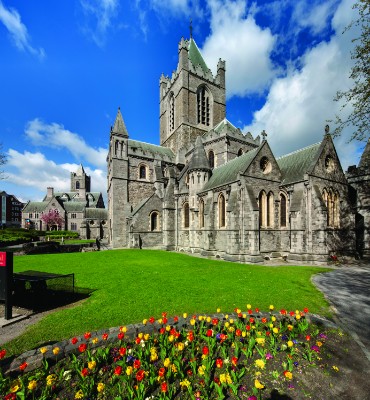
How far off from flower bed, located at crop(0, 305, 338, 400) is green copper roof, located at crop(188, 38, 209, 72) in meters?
44.2

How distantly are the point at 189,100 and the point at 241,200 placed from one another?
2592 centimetres

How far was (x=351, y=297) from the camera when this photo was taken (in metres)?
8.21

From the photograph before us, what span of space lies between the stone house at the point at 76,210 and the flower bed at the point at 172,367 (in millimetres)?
53986

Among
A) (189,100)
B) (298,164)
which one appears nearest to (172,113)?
(189,100)

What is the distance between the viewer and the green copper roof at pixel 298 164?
18.6 meters

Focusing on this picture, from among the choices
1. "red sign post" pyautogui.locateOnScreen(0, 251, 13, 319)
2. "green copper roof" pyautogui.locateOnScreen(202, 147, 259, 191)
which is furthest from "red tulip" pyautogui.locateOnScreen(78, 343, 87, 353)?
"green copper roof" pyautogui.locateOnScreen(202, 147, 259, 191)

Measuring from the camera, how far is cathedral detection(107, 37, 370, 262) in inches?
687

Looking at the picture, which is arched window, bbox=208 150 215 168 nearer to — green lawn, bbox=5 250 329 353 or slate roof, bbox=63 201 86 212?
green lawn, bbox=5 250 329 353

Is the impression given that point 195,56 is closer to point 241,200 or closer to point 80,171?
point 241,200

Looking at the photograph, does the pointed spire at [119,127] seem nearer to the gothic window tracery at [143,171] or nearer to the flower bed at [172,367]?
the gothic window tracery at [143,171]

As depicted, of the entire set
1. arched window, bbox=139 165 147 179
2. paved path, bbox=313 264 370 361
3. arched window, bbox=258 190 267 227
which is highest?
arched window, bbox=139 165 147 179

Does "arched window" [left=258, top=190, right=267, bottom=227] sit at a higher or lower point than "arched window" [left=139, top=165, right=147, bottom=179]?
lower

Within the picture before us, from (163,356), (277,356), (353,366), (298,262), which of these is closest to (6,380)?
(163,356)

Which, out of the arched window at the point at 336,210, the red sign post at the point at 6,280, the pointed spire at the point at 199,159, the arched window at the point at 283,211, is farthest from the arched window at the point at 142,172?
the red sign post at the point at 6,280
